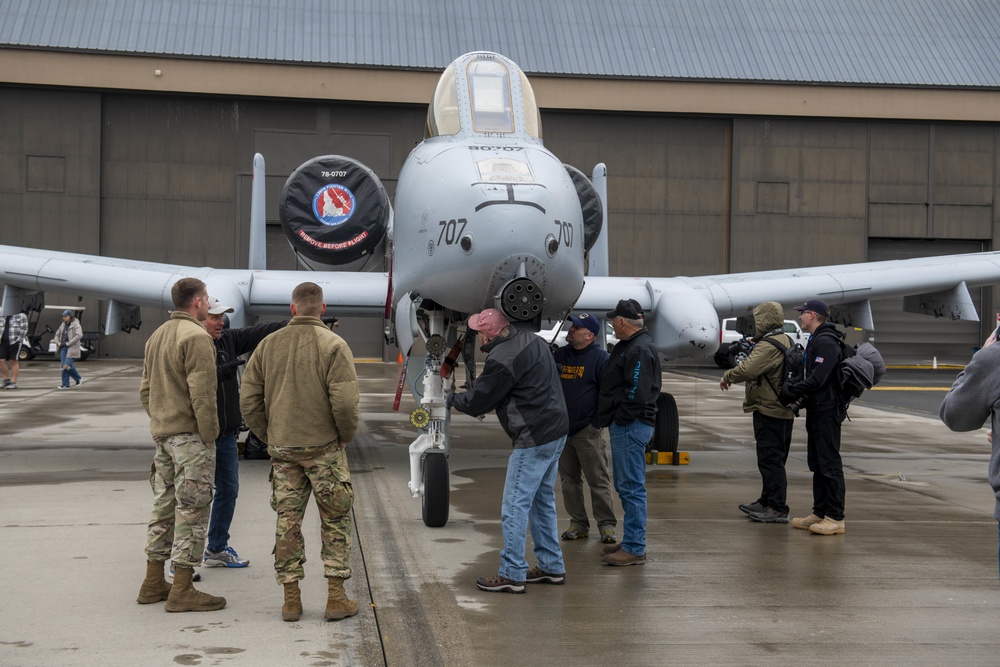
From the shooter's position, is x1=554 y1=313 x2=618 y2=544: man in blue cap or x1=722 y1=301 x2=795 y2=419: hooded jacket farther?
x1=722 y1=301 x2=795 y2=419: hooded jacket

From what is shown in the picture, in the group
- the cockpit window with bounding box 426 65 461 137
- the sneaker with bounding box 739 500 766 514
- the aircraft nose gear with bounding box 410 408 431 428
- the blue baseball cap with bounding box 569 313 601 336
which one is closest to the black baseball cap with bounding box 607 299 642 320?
the blue baseball cap with bounding box 569 313 601 336

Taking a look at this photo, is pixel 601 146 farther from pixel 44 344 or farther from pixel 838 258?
pixel 44 344

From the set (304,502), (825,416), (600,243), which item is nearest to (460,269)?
(304,502)

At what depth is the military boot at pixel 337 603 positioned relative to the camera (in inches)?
214

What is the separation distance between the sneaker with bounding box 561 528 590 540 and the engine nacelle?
5.12m

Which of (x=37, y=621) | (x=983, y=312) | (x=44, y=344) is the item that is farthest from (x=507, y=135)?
(x=983, y=312)

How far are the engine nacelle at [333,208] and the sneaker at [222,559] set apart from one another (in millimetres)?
5511

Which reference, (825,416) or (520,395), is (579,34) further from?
(520,395)

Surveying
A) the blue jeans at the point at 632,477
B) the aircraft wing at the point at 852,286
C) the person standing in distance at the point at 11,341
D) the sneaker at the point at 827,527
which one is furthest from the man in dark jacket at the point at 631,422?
the person standing in distance at the point at 11,341

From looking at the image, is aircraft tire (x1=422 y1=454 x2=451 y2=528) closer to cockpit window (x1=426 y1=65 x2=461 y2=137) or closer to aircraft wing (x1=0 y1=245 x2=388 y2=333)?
cockpit window (x1=426 y1=65 x2=461 y2=137)

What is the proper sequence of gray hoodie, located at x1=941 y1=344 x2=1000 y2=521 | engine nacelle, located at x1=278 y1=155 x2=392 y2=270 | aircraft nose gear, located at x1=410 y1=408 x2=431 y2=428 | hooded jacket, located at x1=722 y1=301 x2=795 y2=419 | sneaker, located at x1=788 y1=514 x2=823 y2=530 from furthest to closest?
engine nacelle, located at x1=278 y1=155 x2=392 y2=270, hooded jacket, located at x1=722 y1=301 x2=795 y2=419, sneaker, located at x1=788 y1=514 x2=823 y2=530, aircraft nose gear, located at x1=410 y1=408 x2=431 y2=428, gray hoodie, located at x1=941 y1=344 x2=1000 y2=521

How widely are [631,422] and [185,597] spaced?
3178 millimetres

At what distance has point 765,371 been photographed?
8.39 metres

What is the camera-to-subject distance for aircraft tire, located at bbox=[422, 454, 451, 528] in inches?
307
